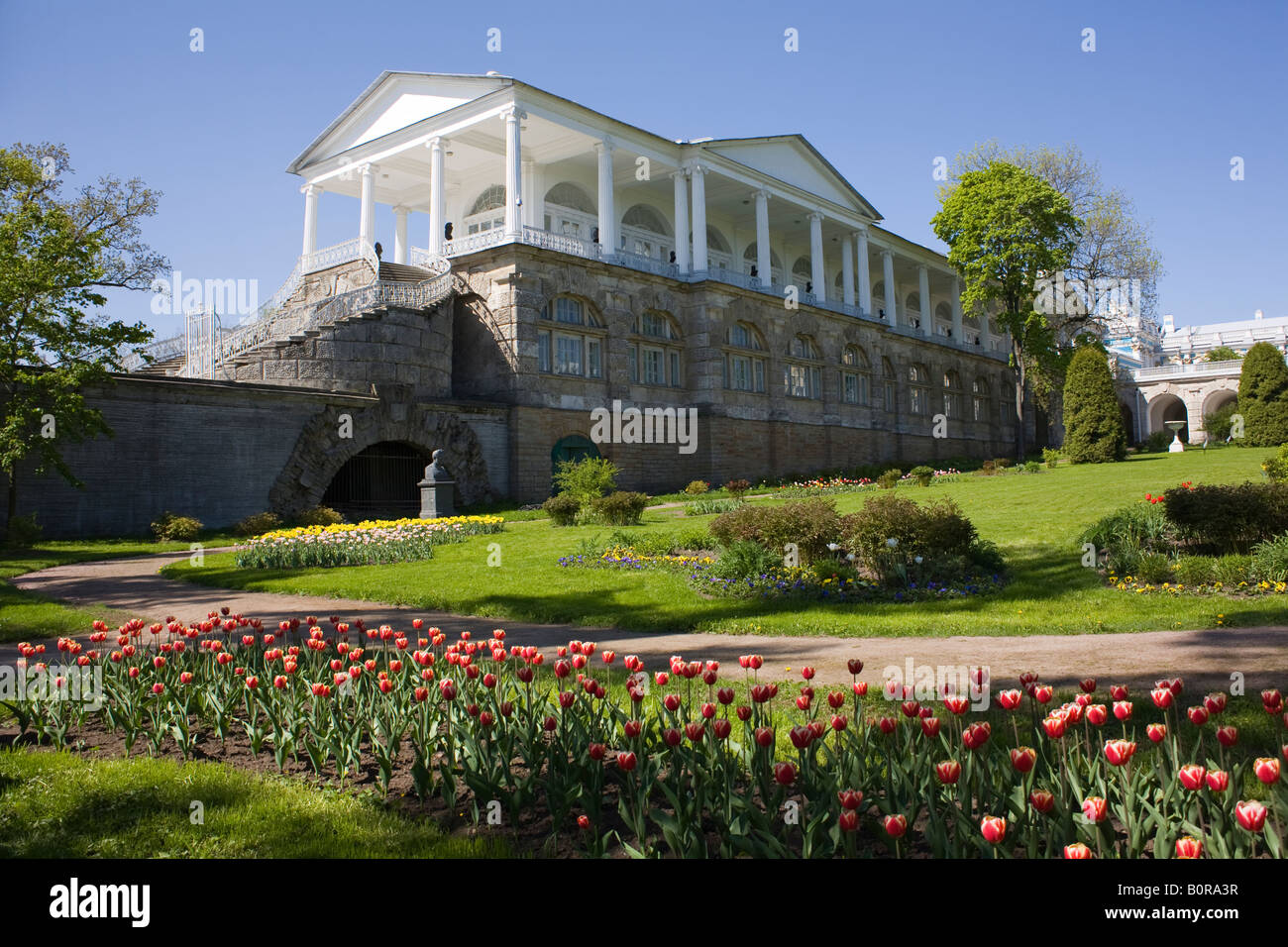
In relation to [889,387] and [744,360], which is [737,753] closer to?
[744,360]

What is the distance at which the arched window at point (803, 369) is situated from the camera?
42969mm

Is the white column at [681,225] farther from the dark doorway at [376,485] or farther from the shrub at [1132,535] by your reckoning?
the shrub at [1132,535]

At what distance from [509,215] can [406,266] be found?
5127 millimetres

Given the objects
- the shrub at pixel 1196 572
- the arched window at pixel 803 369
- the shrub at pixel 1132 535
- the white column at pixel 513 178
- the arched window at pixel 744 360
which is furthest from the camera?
the arched window at pixel 803 369

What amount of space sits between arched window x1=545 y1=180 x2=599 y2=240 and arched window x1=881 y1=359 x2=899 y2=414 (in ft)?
62.5

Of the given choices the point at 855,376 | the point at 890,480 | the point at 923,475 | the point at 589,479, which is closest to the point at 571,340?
the point at 589,479

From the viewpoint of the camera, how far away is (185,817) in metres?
4.40

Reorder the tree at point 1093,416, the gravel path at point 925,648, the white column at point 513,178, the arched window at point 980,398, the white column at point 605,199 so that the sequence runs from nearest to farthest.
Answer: the gravel path at point 925,648, the white column at point 513,178, the tree at point 1093,416, the white column at point 605,199, the arched window at point 980,398

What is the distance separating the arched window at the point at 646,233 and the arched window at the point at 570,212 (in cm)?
192

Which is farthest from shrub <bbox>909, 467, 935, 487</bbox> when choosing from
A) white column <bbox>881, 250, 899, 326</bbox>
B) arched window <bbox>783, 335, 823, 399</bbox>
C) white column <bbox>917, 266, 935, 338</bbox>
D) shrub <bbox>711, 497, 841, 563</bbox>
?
white column <bbox>917, 266, 935, 338</bbox>

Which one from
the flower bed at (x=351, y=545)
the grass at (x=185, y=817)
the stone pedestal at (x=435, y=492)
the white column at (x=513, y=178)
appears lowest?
the grass at (x=185, y=817)

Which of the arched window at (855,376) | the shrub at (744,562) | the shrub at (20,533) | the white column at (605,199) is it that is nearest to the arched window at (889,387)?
the arched window at (855,376)

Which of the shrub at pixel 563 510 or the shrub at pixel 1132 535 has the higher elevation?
the shrub at pixel 563 510
